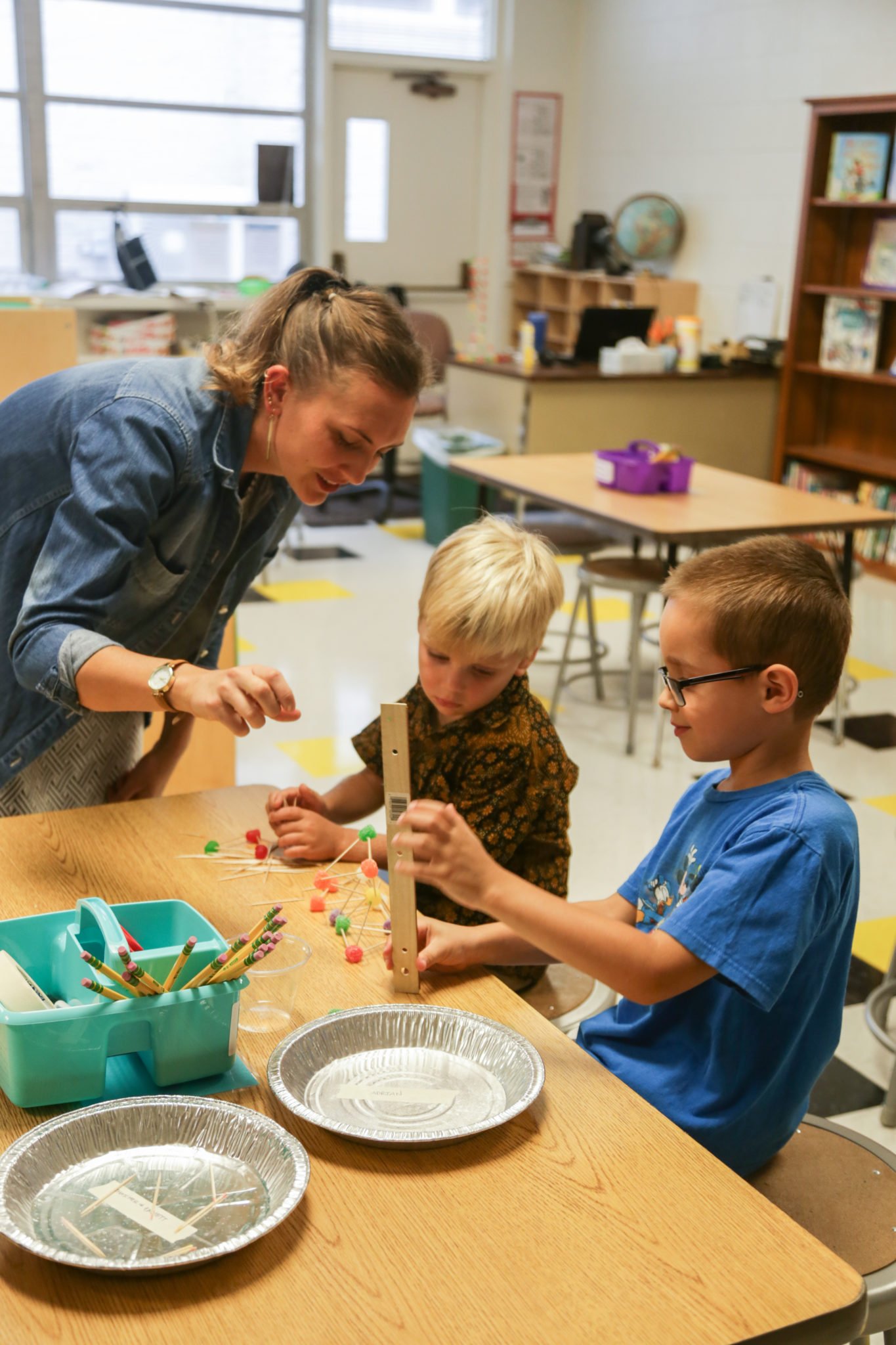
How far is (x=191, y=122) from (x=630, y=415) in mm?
3341

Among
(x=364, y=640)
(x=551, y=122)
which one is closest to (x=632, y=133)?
(x=551, y=122)

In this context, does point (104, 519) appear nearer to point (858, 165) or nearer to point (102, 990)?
point (102, 990)

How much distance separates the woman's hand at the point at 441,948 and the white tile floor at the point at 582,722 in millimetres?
1238

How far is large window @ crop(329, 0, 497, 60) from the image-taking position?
7668 millimetres

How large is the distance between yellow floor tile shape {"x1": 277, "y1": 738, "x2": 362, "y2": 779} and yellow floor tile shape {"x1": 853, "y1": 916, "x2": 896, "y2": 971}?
1461 millimetres

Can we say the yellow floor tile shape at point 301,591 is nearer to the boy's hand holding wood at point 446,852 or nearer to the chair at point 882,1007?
the chair at point 882,1007

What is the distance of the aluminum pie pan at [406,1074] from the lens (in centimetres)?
104

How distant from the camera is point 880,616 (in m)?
5.61

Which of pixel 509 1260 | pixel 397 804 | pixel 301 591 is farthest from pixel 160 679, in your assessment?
pixel 301 591

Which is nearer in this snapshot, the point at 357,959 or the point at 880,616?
the point at 357,959

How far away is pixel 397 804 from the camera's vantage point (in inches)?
44.9

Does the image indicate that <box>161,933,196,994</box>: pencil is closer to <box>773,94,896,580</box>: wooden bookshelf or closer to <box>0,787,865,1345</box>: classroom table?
<box>0,787,865,1345</box>: classroom table

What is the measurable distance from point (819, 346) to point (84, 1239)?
21.0 feet

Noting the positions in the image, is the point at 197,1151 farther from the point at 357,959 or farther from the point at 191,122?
the point at 191,122
